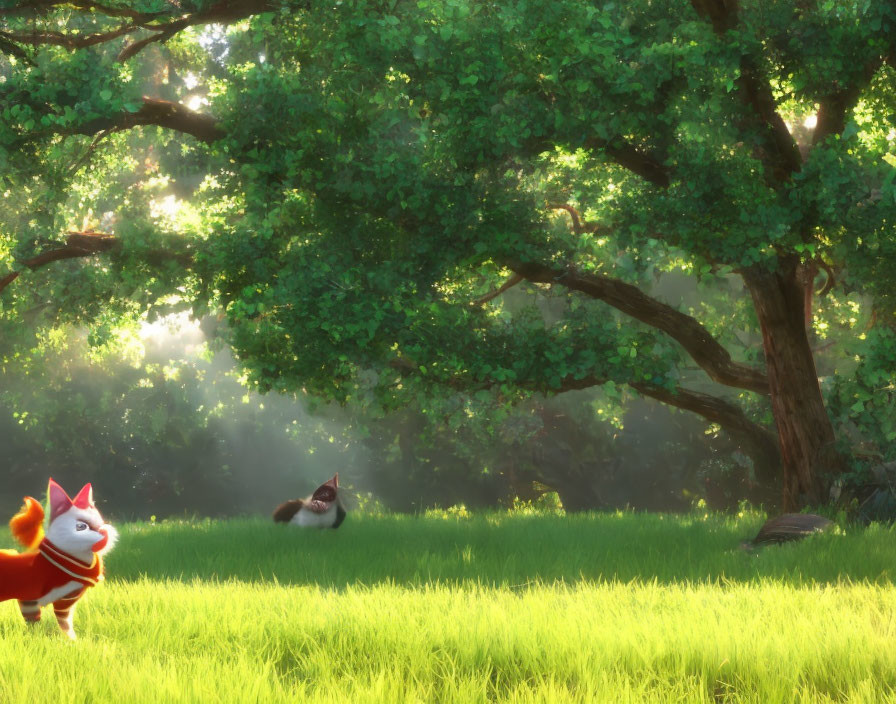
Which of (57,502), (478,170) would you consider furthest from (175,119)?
(57,502)

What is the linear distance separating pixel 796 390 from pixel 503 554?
523cm

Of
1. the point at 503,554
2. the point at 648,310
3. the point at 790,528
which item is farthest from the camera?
the point at 648,310

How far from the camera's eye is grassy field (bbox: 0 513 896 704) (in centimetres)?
592

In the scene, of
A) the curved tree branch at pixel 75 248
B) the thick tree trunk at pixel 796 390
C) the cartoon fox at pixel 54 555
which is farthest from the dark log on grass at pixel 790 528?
the curved tree branch at pixel 75 248

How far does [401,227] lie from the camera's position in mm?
13188

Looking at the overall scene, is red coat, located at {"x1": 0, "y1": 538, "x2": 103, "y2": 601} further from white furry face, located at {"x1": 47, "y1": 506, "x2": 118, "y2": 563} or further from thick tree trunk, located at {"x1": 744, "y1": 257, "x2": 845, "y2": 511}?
thick tree trunk, located at {"x1": 744, "y1": 257, "x2": 845, "y2": 511}

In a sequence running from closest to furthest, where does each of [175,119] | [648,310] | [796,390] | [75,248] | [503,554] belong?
[503,554], [175,119], [796,390], [648,310], [75,248]

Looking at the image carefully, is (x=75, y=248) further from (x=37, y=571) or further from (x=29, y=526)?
(x=37, y=571)

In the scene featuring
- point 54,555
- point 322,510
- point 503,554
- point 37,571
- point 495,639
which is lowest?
point 503,554

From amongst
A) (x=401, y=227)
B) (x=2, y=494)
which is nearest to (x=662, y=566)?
(x=401, y=227)

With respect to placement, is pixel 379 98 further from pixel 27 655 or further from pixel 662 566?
pixel 27 655

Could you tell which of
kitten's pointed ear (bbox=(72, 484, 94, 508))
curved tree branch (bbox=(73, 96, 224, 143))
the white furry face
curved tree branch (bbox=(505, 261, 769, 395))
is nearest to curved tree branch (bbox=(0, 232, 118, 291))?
curved tree branch (bbox=(73, 96, 224, 143))

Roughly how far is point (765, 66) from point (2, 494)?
32.7 meters

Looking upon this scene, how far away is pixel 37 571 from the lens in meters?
6.69
